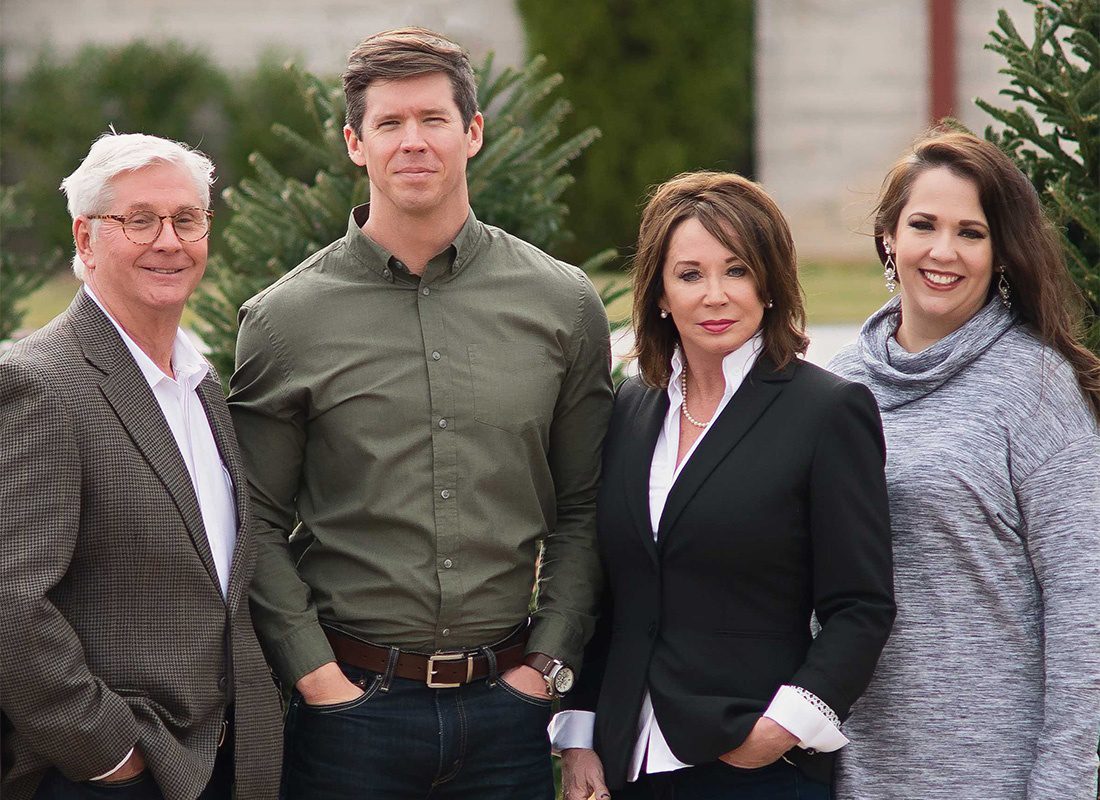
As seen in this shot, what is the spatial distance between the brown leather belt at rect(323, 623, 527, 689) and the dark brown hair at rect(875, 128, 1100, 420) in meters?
1.51

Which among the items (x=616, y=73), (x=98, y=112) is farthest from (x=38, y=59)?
(x=616, y=73)

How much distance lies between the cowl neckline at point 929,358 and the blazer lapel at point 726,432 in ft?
0.83

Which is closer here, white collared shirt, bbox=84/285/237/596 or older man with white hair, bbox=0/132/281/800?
older man with white hair, bbox=0/132/281/800

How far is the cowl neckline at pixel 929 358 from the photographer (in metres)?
3.05

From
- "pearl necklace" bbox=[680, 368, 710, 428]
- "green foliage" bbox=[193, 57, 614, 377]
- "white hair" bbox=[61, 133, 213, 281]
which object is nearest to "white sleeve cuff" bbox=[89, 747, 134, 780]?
"white hair" bbox=[61, 133, 213, 281]

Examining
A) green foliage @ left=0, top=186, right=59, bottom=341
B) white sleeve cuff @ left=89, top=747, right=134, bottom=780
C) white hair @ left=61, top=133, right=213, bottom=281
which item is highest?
white hair @ left=61, top=133, right=213, bottom=281

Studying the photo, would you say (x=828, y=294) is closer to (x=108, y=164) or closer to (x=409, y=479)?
(x=409, y=479)

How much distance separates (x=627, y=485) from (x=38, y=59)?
55.2 ft

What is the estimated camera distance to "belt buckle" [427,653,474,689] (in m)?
3.26

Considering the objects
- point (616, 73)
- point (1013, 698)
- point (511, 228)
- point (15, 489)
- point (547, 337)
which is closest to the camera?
point (15, 489)

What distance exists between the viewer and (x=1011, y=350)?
3043mm

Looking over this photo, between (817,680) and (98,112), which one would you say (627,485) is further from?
(98,112)

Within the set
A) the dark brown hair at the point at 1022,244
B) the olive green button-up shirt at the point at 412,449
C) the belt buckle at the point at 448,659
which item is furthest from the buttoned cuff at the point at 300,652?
the dark brown hair at the point at 1022,244

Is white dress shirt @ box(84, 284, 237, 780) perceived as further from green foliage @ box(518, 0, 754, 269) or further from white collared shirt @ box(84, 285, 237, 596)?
green foliage @ box(518, 0, 754, 269)
